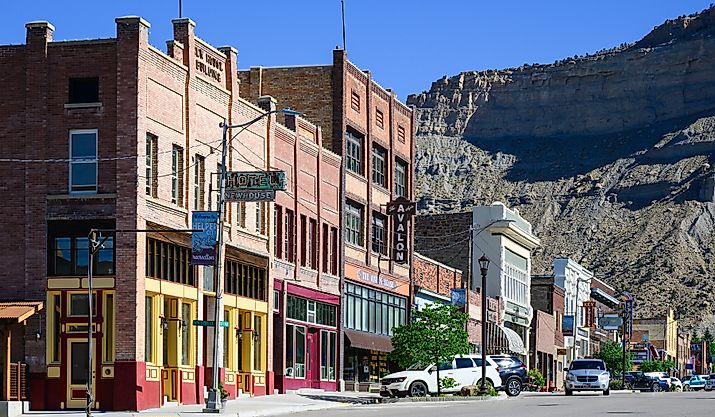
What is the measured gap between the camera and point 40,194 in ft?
133

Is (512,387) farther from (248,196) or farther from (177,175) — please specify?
(248,196)

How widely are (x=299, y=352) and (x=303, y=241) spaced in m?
4.59

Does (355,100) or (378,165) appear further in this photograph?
(378,165)

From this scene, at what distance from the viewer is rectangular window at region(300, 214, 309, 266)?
187 ft

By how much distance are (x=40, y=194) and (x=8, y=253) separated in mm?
1967

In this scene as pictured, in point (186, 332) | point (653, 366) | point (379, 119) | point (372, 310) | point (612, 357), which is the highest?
A: point (379, 119)

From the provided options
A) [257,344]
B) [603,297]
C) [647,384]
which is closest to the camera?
[257,344]

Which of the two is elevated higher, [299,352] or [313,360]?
[299,352]

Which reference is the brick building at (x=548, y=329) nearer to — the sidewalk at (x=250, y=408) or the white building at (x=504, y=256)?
the white building at (x=504, y=256)

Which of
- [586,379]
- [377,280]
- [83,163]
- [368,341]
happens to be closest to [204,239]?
[83,163]

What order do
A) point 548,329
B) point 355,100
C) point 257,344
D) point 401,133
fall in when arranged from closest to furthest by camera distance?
1. point 257,344
2. point 355,100
3. point 401,133
4. point 548,329

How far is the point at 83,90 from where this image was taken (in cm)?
4088

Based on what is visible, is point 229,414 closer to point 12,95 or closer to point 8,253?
point 8,253

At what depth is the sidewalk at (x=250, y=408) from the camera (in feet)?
125
